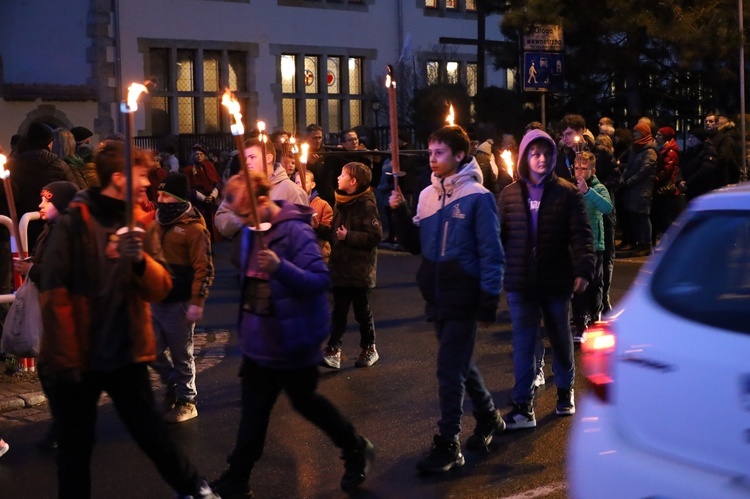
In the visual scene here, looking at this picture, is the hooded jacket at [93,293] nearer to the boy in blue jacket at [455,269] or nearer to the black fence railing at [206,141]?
the boy in blue jacket at [455,269]

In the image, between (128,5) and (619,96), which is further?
(128,5)

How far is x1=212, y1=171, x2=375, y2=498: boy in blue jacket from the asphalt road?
459 millimetres

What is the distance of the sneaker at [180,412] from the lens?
7.62 metres

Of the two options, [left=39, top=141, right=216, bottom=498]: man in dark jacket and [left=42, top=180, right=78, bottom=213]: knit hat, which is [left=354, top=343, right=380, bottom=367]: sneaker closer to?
[left=42, top=180, right=78, bottom=213]: knit hat

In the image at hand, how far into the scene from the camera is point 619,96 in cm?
2008

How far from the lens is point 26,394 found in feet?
27.5

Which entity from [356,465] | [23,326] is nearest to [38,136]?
[23,326]

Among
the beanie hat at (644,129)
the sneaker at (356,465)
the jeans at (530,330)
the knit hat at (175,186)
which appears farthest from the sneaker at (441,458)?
the beanie hat at (644,129)

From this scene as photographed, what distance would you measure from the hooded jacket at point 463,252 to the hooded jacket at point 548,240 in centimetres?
81

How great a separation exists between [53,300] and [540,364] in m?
4.14

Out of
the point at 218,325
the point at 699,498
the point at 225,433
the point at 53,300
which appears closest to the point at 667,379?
the point at 699,498

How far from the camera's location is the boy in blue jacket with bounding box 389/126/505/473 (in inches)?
249

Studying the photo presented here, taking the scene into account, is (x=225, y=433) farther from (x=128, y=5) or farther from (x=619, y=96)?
(x=128, y=5)

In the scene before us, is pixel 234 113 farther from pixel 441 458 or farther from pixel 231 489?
pixel 441 458
